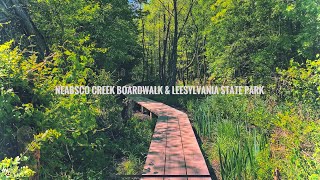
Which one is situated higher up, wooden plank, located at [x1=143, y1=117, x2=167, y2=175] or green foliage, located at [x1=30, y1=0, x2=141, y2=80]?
green foliage, located at [x1=30, y1=0, x2=141, y2=80]

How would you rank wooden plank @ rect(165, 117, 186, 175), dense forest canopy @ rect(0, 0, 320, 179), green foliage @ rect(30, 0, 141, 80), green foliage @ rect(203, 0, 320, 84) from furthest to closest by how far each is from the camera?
green foliage @ rect(203, 0, 320, 84), green foliage @ rect(30, 0, 141, 80), wooden plank @ rect(165, 117, 186, 175), dense forest canopy @ rect(0, 0, 320, 179)

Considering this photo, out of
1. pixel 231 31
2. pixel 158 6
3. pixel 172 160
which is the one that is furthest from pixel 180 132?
pixel 158 6

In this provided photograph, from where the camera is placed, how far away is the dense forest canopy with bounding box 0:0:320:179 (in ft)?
7.82

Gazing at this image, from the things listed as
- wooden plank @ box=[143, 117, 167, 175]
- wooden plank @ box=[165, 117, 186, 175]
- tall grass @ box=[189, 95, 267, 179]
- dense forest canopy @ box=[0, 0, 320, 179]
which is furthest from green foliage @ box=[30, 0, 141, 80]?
tall grass @ box=[189, 95, 267, 179]

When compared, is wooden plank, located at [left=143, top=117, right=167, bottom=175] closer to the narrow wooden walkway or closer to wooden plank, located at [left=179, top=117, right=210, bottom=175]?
the narrow wooden walkway

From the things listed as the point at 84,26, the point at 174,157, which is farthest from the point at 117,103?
the point at 84,26

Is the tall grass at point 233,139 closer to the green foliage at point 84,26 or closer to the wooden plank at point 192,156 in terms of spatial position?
the wooden plank at point 192,156

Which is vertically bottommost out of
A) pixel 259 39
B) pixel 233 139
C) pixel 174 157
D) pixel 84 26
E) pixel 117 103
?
pixel 174 157

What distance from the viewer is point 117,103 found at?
6875 millimetres

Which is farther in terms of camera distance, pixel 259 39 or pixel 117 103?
pixel 259 39

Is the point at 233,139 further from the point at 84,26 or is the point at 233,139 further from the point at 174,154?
the point at 84,26

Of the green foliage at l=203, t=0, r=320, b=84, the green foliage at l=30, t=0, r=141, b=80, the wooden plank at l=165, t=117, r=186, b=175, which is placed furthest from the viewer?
the green foliage at l=203, t=0, r=320, b=84

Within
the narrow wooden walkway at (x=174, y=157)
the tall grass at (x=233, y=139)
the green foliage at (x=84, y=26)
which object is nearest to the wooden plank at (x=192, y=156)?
the narrow wooden walkway at (x=174, y=157)

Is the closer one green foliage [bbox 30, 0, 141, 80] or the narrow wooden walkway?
the narrow wooden walkway
